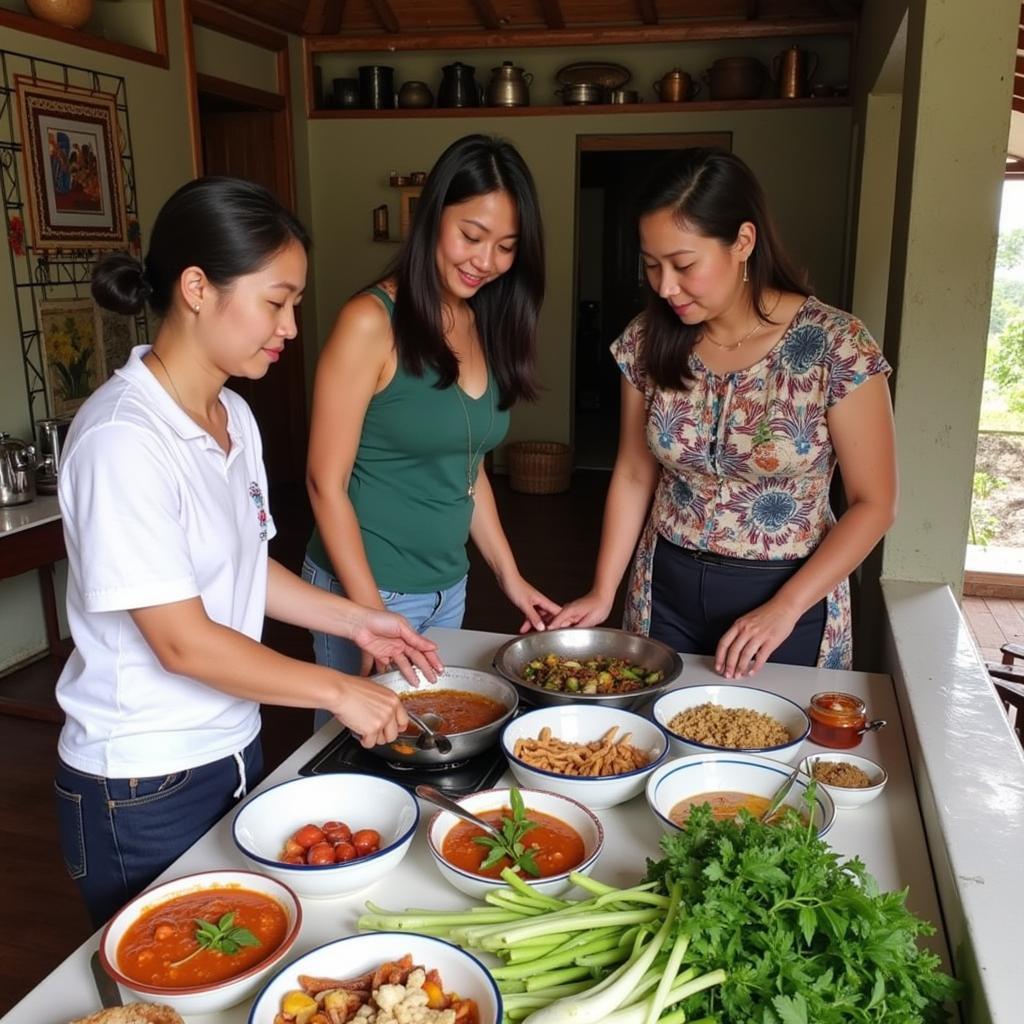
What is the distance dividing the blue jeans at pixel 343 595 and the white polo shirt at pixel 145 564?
17.9 inches

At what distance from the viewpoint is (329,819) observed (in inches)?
53.0

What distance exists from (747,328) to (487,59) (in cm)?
557

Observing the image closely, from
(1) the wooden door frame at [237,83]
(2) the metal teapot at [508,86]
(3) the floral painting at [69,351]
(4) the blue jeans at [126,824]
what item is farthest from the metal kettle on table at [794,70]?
(4) the blue jeans at [126,824]

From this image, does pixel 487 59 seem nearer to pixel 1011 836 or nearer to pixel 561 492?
pixel 561 492

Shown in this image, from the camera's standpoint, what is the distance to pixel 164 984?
1011 mm

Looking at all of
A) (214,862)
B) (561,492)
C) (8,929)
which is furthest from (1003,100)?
(561,492)

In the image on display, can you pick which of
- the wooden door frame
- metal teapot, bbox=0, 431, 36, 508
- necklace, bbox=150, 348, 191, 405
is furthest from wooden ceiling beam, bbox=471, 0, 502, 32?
necklace, bbox=150, 348, 191, 405

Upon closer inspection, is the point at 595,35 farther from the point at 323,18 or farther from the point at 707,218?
the point at 707,218

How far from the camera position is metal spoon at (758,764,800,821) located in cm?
130

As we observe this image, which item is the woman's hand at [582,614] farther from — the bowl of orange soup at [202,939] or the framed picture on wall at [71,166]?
the framed picture on wall at [71,166]

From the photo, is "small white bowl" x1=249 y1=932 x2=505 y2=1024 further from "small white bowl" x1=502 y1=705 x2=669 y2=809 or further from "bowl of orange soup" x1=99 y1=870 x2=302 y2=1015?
"small white bowl" x1=502 y1=705 x2=669 y2=809

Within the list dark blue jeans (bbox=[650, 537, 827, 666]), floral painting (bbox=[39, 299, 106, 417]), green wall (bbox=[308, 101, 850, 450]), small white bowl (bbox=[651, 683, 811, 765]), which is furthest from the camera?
green wall (bbox=[308, 101, 850, 450])

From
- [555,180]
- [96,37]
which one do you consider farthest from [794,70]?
[96,37]

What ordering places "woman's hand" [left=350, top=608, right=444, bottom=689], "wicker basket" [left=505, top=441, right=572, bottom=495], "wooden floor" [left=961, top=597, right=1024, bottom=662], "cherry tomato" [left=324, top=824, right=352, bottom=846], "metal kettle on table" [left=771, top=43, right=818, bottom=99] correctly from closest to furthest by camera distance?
1. "cherry tomato" [left=324, top=824, right=352, bottom=846]
2. "woman's hand" [left=350, top=608, right=444, bottom=689]
3. "wooden floor" [left=961, top=597, right=1024, bottom=662]
4. "metal kettle on table" [left=771, top=43, right=818, bottom=99]
5. "wicker basket" [left=505, top=441, right=572, bottom=495]
